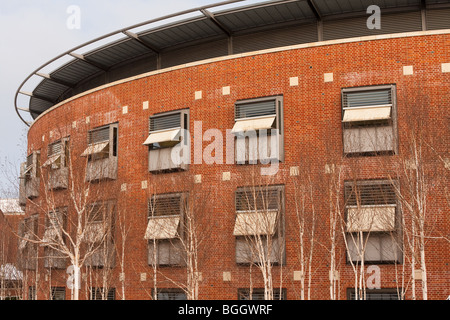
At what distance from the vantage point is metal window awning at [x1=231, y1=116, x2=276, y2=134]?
2395 centimetres

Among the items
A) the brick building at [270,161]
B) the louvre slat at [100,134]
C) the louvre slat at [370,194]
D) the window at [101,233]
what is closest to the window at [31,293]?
the brick building at [270,161]

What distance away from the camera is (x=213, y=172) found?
83.3ft

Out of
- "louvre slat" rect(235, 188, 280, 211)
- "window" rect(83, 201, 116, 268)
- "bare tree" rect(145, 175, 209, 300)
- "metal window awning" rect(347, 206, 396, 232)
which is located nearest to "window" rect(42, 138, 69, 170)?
"window" rect(83, 201, 116, 268)

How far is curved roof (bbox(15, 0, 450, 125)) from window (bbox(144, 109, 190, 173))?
3603mm

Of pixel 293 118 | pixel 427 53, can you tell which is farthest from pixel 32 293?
pixel 427 53

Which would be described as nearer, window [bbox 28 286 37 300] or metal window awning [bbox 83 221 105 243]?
metal window awning [bbox 83 221 105 243]

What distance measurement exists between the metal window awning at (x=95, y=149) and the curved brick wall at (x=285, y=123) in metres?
0.48

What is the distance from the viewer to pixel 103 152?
28219 mm

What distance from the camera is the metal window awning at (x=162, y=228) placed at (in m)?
25.1

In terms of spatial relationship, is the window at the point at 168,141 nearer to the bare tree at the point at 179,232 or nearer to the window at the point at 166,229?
the bare tree at the point at 179,232

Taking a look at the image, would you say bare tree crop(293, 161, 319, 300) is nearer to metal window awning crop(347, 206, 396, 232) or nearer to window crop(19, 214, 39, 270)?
metal window awning crop(347, 206, 396, 232)
